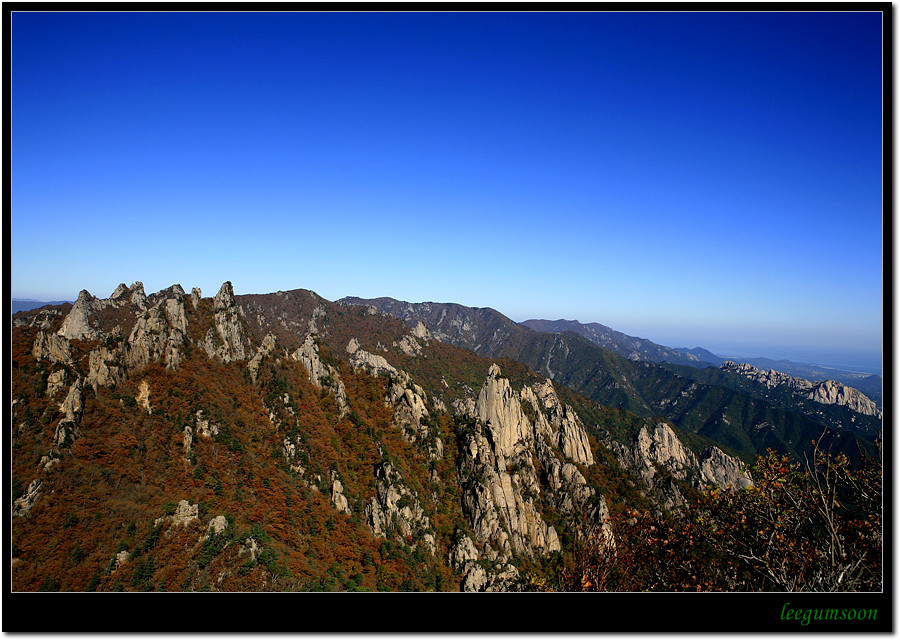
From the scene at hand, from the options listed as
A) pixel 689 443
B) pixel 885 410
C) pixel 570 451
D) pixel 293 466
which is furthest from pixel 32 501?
pixel 689 443

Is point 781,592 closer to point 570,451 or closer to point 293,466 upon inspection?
point 293,466

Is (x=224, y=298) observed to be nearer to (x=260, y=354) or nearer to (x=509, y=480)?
(x=260, y=354)

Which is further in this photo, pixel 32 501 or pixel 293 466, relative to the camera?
pixel 293 466

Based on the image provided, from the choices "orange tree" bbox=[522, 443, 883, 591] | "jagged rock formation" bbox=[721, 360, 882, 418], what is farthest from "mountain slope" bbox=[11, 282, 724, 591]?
"jagged rock formation" bbox=[721, 360, 882, 418]

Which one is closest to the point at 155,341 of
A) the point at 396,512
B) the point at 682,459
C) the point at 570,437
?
the point at 396,512

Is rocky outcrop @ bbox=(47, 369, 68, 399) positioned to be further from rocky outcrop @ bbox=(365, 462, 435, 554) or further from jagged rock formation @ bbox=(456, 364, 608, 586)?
jagged rock formation @ bbox=(456, 364, 608, 586)

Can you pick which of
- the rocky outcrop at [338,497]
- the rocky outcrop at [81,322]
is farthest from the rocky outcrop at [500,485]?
the rocky outcrop at [81,322]

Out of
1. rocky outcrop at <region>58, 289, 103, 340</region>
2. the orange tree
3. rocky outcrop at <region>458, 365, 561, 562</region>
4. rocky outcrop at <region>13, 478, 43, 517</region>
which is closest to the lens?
the orange tree
